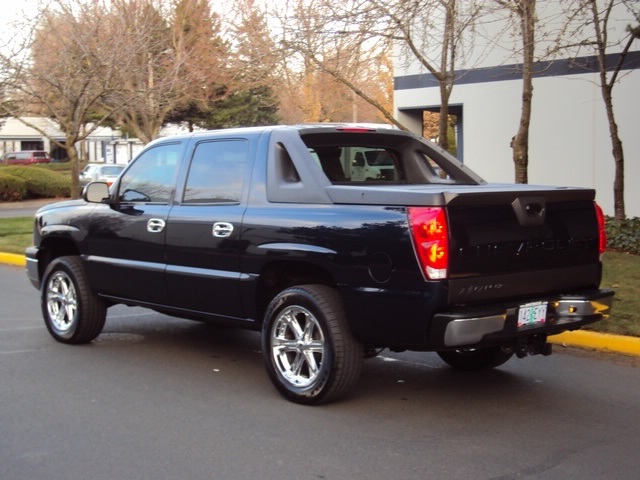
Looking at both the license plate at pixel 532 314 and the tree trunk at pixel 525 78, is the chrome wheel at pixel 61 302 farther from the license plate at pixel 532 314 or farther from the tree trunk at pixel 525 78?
the tree trunk at pixel 525 78

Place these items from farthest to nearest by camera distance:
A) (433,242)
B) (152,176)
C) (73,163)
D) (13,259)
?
(73,163) < (13,259) < (152,176) < (433,242)

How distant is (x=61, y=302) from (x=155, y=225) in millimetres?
1637

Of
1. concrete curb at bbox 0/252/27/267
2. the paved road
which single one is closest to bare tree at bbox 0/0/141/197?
concrete curb at bbox 0/252/27/267

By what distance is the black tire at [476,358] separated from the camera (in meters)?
6.53

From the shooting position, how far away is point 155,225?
685 cm

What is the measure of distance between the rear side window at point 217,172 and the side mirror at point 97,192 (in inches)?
41.2

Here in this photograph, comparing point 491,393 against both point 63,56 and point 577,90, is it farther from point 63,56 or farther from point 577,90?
point 63,56

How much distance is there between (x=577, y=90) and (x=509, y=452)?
1275cm

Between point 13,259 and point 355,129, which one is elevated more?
point 355,129

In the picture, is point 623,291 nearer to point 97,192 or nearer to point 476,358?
point 476,358

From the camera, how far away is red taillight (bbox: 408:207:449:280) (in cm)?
500

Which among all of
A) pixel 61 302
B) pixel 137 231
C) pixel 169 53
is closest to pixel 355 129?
pixel 137 231

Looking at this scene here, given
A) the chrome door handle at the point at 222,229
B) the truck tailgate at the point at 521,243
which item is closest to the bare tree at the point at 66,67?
the chrome door handle at the point at 222,229

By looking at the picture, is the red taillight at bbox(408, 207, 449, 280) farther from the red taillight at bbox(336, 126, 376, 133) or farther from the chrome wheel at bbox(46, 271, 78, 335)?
the chrome wheel at bbox(46, 271, 78, 335)
